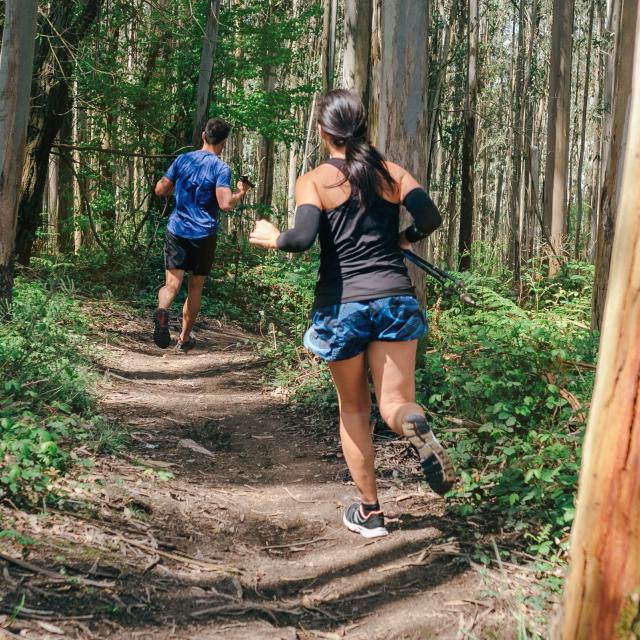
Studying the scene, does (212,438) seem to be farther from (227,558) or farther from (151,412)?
(227,558)

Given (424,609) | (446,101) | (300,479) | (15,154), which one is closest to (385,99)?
(300,479)

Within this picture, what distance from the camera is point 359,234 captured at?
149 inches

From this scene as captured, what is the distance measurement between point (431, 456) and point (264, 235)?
135 centimetres

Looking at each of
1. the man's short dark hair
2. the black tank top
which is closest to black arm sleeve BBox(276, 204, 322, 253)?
the black tank top

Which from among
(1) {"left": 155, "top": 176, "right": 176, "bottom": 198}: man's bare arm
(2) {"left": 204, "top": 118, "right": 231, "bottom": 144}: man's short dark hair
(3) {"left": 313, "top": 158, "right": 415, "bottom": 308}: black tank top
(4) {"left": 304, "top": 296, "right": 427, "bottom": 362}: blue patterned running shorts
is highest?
(2) {"left": 204, "top": 118, "right": 231, "bottom": 144}: man's short dark hair

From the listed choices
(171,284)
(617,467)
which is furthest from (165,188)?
(617,467)

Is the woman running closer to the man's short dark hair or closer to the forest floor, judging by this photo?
the forest floor

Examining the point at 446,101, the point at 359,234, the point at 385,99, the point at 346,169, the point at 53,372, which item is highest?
the point at 446,101

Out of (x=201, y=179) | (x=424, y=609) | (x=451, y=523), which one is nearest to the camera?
(x=424, y=609)

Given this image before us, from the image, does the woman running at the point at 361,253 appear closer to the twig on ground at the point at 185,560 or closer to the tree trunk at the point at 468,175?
the twig on ground at the point at 185,560

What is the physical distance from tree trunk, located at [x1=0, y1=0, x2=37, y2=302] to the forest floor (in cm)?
182

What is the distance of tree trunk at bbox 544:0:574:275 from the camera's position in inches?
733

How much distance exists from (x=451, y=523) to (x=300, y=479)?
1411mm

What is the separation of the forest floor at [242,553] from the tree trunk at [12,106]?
1822 mm
